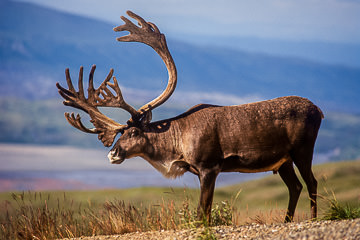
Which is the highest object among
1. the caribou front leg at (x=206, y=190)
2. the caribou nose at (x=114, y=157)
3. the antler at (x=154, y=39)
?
the antler at (x=154, y=39)

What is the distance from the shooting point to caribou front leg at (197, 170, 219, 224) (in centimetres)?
803

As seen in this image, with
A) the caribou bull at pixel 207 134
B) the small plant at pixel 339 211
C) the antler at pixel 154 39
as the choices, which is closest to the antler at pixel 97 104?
the caribou bull at pixel 207 134

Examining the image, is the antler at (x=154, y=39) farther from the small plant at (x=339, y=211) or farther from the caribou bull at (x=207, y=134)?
the small plant at (x=339, y=211)

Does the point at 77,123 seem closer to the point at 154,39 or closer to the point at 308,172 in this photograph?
the point at 154,39

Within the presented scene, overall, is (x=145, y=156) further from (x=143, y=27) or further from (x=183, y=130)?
(x=143, y=27)

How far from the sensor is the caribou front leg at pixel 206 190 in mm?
8031

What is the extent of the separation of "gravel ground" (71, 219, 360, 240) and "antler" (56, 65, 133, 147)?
1.91 m

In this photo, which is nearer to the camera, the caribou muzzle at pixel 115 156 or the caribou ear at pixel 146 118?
the caribou muzzle at pixel 115 156

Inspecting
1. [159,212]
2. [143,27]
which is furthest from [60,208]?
[143,27]

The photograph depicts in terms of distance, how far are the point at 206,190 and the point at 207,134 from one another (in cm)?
91

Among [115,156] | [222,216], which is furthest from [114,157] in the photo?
[222,216]

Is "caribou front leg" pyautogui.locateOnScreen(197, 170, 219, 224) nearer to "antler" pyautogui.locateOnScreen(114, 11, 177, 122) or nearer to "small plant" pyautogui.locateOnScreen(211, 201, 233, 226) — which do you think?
"small plant" pyautogui.locateOnScreen(211, 201, 233, 226)

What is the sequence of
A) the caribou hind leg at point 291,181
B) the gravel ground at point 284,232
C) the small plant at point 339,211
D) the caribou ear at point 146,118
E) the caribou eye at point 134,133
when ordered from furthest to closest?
the caribou hind leg at point 291,181
the caribou ear at point 146,118
the caribou eye at point 134,133
the small plant at point 339,211
the gravel ground at point 284,232

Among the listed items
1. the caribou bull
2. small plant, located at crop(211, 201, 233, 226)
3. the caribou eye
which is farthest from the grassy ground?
the caribou eye
